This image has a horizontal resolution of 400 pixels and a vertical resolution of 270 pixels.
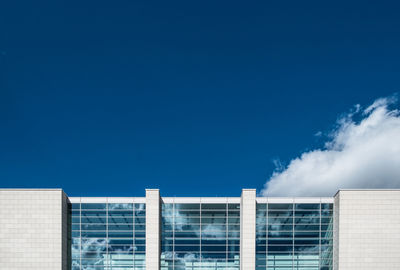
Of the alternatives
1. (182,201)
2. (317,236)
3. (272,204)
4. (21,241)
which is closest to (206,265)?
(182,201)

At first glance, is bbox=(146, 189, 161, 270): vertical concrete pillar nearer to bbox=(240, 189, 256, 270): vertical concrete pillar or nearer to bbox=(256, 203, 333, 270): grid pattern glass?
bbox=(240, 189, 256, 270): vertical concrete pillar

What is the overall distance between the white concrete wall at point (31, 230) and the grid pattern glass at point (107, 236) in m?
2.06

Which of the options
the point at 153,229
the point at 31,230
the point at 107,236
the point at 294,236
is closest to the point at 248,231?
the point at 294,236

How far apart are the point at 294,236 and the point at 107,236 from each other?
19936 millimetres

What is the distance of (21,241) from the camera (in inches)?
1089

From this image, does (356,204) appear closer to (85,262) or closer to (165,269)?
(165,269)

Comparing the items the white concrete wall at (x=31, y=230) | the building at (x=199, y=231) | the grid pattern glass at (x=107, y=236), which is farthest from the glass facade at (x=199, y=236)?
the white concrete wall at (x=31, y=230)

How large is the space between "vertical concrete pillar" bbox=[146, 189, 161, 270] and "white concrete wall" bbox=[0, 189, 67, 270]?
8531mm

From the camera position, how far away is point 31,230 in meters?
27.8

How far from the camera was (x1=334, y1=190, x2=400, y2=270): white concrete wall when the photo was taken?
2759cm

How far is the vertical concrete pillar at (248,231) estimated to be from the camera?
28.3 meters

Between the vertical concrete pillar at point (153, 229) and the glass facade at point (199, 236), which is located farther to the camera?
the glass facade at point (199, 236)

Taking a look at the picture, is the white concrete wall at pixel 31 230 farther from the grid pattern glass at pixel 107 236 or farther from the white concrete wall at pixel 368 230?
the white concrete wall at pixel 368 230

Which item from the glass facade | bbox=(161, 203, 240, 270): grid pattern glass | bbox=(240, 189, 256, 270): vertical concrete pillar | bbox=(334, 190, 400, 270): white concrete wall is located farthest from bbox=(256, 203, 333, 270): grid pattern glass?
bbox=(161, 203, 240, 270): grid pattern glass
